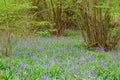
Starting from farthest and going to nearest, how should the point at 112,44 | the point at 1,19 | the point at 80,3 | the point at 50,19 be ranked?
the point at 50,19
the point at 80,3
the point at 112,44
the point at 1,19

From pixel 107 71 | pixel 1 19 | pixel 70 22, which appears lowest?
pixel 70 22

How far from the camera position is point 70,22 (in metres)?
24.6

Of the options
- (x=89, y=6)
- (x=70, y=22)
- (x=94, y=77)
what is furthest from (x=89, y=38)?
(x=70, y=22)

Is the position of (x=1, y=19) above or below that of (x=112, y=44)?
above

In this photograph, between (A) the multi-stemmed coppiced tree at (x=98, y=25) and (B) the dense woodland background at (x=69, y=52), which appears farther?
(A) the multi-stemmed coppiced tree at (x=98, y=25)

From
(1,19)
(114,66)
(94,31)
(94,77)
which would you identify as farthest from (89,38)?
(94,77)

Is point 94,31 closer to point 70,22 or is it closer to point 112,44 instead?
point 112,44

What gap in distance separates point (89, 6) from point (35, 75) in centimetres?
675

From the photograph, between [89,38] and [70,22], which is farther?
[70,22]

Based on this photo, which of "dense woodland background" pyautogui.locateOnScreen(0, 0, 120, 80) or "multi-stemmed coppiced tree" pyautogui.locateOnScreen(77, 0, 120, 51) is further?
"multi-stemmed coppiced tree" pyautogui.locateOnScreen(77, 0, 120, 51)

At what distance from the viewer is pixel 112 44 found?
12117 mm

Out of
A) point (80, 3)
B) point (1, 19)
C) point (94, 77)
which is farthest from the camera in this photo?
point (80, 3)

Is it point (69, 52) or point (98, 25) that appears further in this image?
point (98, 25)

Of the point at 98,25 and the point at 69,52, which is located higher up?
the point at 98,25
